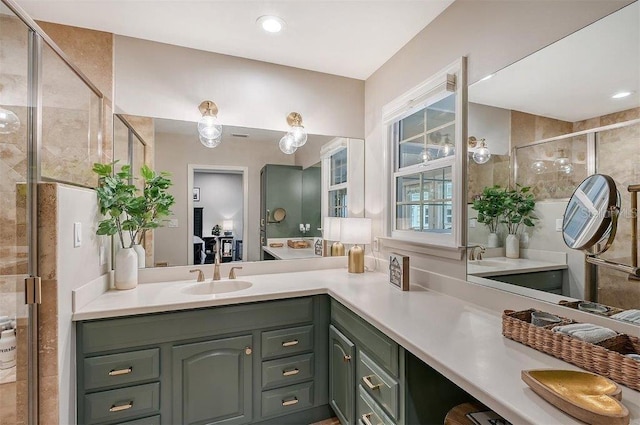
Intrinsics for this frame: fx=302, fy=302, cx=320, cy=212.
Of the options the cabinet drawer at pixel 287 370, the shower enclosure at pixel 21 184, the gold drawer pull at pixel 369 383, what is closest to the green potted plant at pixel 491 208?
the gold drawer pull at pixel 369 383

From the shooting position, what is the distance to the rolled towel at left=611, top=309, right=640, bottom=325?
3.27 feet

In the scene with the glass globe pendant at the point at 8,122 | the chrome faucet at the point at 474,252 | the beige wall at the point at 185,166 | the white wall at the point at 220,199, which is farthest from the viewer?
the white wall at the point at 220,199

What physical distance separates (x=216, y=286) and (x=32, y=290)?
1020mm

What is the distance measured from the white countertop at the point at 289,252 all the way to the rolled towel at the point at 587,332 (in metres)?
1.79

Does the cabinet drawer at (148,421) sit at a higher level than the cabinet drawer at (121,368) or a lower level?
lower

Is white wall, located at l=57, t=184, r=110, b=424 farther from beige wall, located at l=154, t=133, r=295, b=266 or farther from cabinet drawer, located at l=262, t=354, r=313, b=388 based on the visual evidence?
cabinet drawer, located at l=262, t=354, r=313, b=388

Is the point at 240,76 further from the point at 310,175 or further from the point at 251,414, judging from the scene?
the point at 251,414

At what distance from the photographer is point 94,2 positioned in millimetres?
1705

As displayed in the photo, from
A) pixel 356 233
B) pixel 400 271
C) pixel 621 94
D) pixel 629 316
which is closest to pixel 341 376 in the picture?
pixel 400 271

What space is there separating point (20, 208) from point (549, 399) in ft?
6.16

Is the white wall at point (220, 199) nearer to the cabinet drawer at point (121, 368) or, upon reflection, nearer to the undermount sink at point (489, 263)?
the cabinet drawer at point (121, 368)

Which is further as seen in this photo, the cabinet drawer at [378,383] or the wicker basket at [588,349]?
the cabinet drawer at [378,383]

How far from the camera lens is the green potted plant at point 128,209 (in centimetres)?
172

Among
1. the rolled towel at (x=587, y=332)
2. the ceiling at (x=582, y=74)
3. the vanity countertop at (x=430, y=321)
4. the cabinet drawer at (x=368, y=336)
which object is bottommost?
the cabinet drawer at (x=368, y=336)
